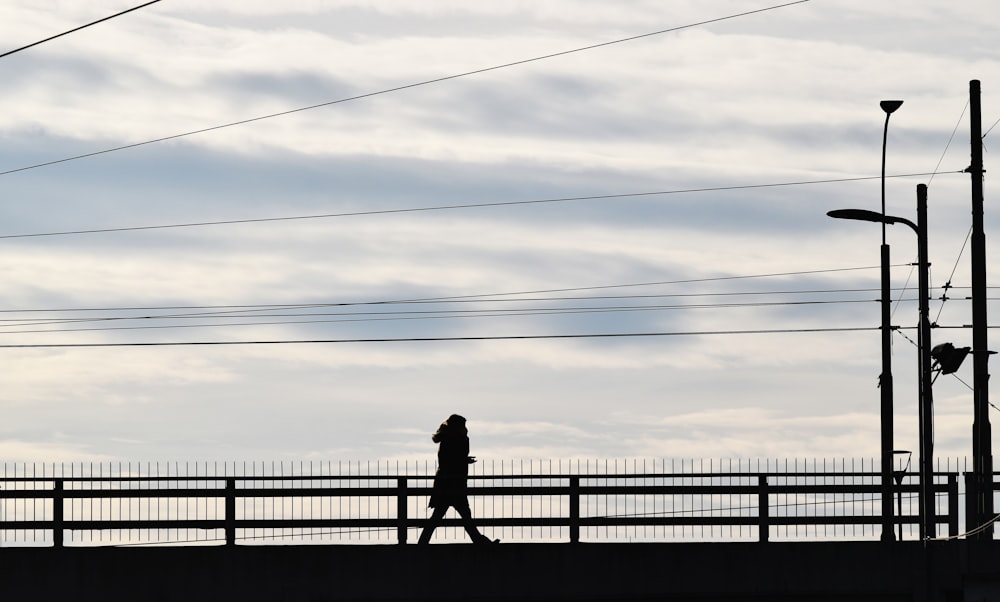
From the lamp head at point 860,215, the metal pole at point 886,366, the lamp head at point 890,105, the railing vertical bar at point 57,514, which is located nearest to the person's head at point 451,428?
the railing vertical bar at point 57,514

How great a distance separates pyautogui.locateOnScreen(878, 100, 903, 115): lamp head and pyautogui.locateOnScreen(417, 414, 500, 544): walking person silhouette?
13.4 m

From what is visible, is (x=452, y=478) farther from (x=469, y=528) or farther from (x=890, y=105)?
(x=890, y=105)

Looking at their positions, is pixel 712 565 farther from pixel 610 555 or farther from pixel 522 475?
pixel 522 475

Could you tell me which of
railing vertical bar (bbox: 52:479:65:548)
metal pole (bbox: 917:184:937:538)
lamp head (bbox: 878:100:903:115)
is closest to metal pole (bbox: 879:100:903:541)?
lamp head (bbox: 878:100:903:115)

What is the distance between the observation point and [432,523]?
21484 millimetres

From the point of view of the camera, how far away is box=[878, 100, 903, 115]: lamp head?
32.4 metres

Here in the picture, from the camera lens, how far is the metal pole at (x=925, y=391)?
71.3 ft

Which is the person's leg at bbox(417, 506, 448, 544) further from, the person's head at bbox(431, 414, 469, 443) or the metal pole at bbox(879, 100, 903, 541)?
the metal pole at bbox(879, 100, 903, 541)

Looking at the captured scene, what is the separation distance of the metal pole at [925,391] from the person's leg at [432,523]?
557 centimetres

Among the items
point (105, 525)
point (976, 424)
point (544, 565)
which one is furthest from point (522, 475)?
point (976, 424)

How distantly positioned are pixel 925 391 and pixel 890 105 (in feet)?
31.1

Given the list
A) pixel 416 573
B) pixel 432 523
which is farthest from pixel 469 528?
pixel 416 573

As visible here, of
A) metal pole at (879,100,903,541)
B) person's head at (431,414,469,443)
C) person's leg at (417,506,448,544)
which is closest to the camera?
person's leg at (417,506,448,544)

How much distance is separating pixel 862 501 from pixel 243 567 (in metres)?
7.21
